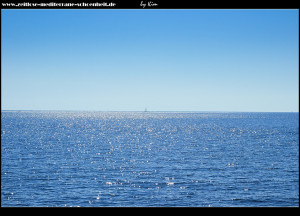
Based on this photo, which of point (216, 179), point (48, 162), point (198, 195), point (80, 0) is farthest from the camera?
point (48, 162)

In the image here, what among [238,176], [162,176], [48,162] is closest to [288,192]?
[238,176]

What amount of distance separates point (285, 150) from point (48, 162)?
65.6 metres

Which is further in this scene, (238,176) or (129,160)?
(129,160)

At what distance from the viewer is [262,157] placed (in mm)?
68438

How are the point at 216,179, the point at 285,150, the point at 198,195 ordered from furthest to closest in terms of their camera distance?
the point at 285,150 < the point at 216,179 < the point at 198,195

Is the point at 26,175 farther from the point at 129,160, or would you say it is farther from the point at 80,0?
the point at 80,0

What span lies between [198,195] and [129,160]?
1132 inches

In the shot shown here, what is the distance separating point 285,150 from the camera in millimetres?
78188

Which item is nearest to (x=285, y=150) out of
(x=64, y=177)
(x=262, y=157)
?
(x=262, y=157)
